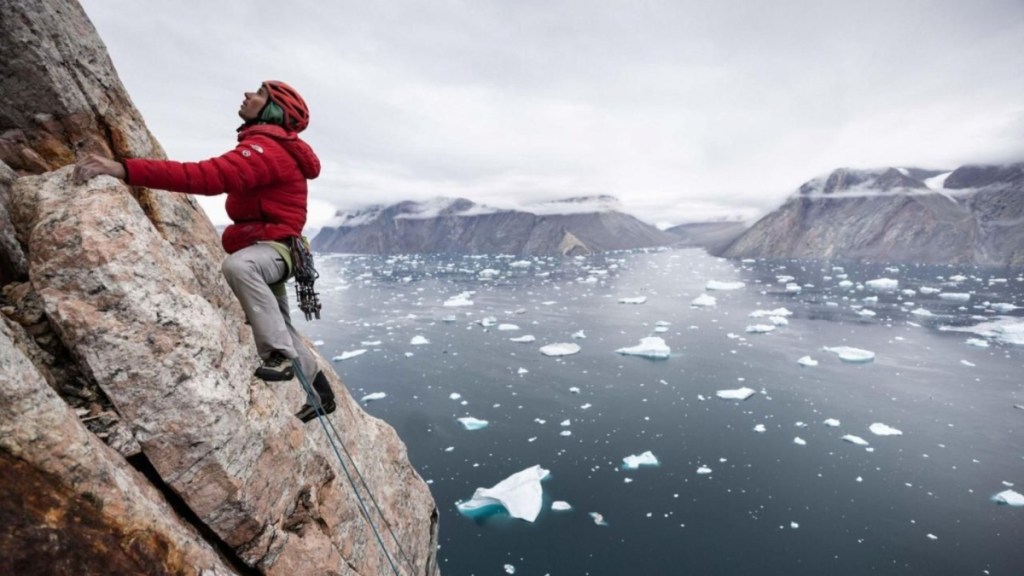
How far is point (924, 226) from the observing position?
161m

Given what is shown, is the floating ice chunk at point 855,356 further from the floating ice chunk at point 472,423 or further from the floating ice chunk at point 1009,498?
the floating ice chunk at point 472,423

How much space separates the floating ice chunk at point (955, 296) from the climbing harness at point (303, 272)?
253 ft

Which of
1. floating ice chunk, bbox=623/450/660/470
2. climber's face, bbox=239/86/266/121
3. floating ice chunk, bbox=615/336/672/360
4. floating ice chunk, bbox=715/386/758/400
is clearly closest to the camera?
climber's face, bbox=239/86/266/121

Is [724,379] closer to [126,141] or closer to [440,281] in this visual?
[126,141]

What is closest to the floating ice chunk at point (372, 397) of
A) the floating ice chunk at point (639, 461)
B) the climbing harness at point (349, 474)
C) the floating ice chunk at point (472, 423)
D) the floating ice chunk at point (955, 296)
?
the floating ice chunk at point (472, 423)

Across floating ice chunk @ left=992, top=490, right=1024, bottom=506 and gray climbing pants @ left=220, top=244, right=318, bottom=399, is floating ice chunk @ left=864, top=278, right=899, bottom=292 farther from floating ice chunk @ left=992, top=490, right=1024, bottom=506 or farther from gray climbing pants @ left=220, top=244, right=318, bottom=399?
gray climbing pants @ left=220, top=244, right=318, bottom=399

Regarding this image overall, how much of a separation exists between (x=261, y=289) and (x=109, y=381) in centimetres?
117

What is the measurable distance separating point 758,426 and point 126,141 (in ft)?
74.3

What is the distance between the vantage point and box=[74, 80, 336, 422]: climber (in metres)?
3.33

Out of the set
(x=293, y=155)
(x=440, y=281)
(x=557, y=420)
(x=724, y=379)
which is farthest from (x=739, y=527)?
(x=440, y=281)

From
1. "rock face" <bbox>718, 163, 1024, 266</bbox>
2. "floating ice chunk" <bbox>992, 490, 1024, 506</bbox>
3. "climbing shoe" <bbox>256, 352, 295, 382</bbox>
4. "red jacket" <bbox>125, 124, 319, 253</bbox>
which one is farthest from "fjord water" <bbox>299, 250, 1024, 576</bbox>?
"rock face" <bbox>718, 163, 1024, 266</bbox>

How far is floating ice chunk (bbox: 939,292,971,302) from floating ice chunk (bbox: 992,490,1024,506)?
56.6 m

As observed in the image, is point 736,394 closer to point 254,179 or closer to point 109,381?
point 254,179

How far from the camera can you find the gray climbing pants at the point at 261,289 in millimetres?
3520
